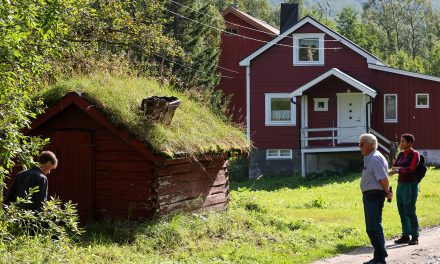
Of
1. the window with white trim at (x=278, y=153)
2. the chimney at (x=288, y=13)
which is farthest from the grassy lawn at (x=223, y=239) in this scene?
the chimney at (x=288, y=13)

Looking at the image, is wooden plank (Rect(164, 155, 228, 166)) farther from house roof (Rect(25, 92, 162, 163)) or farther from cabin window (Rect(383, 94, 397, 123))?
cabin window (Rect(383, 94, 397, 123))

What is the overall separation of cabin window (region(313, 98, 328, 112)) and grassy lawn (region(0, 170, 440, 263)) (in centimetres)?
1566

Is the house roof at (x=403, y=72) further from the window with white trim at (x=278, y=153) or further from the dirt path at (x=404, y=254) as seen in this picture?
the dirt path at (x=404, y=254)

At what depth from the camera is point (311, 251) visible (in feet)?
38.5

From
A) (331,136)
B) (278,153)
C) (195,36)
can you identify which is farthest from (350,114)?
(195,36)

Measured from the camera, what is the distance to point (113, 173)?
1241 centimetres

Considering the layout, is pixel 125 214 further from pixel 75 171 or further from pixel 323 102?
pixel 323 102

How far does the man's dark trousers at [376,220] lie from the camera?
1017cm

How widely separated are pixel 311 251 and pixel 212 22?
3229 cm

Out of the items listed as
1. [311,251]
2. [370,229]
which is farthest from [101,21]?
[370,229]

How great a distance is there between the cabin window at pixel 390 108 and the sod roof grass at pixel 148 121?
63.6 ft

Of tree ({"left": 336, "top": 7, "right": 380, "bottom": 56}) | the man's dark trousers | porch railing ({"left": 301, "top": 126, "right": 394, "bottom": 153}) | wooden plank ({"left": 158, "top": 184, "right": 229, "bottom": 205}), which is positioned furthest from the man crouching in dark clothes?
tree ({"left": 336, "top": 7, "right": 380, "bottom": 56})

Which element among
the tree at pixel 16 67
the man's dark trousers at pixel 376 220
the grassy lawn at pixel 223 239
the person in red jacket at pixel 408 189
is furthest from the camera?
the person in red jacket at pixel 408 189

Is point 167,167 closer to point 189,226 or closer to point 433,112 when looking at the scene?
point 189,226
